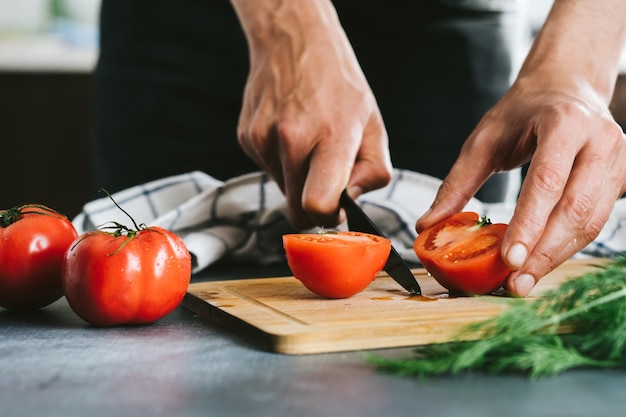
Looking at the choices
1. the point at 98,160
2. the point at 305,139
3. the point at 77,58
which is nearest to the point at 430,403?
the point at 305,139

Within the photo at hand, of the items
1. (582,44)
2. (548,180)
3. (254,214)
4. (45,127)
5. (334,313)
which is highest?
(582,44)

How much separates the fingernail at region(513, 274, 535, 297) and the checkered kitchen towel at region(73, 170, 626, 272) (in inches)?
17.2

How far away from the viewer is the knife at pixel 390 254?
1280mm

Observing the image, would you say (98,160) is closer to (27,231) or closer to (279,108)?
(279,108)

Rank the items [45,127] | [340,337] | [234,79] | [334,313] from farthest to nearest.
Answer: [45,127], [234,79], [334,313], [340,337]

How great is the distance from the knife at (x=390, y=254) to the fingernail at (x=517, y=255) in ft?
0.47

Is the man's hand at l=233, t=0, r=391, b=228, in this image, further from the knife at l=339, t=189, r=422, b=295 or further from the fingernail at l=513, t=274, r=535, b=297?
the fingernail at l=513, t=274, r=535, b=297

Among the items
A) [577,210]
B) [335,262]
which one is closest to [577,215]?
[577,210]

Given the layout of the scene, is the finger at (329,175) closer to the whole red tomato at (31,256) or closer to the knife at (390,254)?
the knife at (390,254)

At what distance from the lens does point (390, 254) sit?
133 cm

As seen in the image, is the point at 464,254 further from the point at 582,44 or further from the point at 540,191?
the point at 582,44

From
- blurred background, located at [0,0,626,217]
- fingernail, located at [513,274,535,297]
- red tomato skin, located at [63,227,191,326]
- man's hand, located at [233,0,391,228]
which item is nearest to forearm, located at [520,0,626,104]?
man's hand, located at [233,0,391,228]

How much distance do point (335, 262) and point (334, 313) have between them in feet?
0.35

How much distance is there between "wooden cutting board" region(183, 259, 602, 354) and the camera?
0.97 meters
